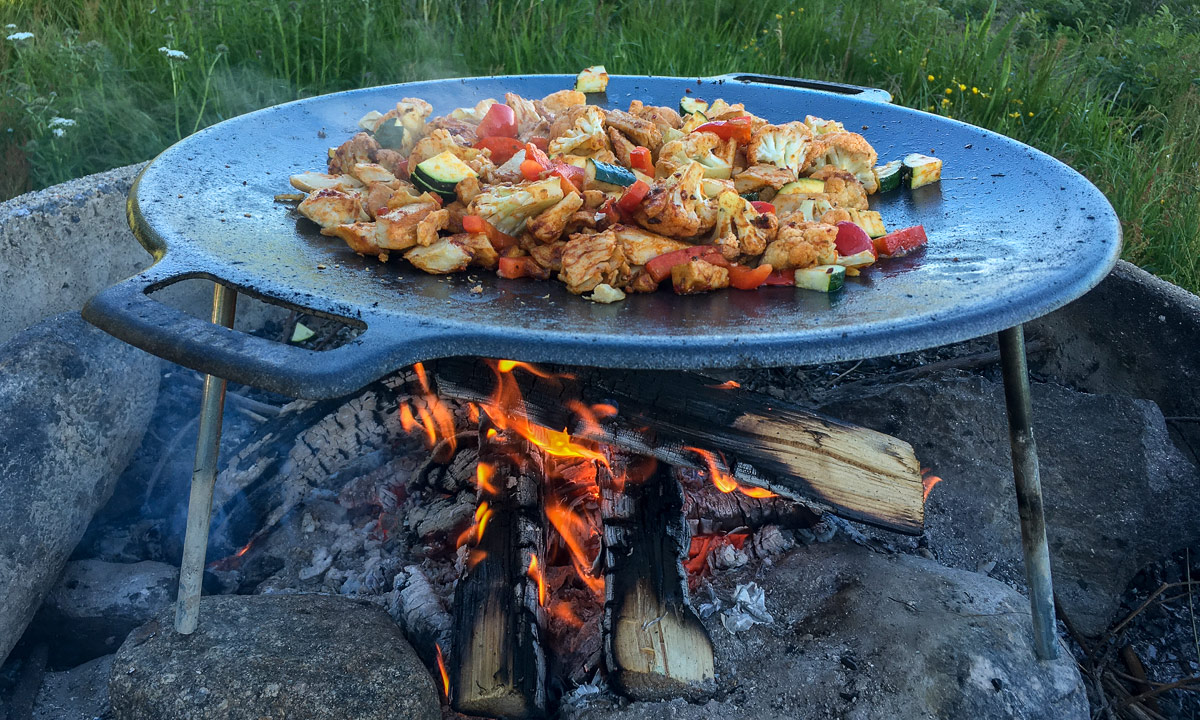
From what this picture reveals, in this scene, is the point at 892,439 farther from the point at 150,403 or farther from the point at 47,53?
the point at 47,53

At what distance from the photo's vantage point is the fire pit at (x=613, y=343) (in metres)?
1.35

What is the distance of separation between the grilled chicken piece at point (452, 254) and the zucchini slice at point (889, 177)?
3.68 ft

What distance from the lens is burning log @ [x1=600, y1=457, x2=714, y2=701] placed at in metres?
1.85

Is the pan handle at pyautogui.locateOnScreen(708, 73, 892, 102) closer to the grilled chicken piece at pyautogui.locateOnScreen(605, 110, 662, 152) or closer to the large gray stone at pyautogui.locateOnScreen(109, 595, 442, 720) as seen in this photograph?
the grilled chicken piece at pyautogui.locateOnScreen(605, 110, 662, 152)

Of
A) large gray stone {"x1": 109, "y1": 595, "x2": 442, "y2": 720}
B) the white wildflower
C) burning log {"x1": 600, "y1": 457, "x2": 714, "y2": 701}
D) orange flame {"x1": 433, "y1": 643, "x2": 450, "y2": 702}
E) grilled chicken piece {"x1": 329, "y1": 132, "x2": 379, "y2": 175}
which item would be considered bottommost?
orange flame {"x1": 433, "y1": 643, "x2": 450, "y2": 702}

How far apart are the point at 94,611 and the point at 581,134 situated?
1.85 meters

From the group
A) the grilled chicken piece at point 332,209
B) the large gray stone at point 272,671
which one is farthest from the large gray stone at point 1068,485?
the grilled chicken piece at point 332,209

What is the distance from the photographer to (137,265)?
2.88m

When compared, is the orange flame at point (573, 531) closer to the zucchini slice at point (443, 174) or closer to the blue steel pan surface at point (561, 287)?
the blue steel pan surface at point (561, 287)

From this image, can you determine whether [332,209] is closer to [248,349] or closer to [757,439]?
[248,349]

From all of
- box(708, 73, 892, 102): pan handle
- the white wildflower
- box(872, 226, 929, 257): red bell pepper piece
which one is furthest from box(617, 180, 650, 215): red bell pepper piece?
the white wildflower

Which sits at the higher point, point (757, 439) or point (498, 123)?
point (498, 123)

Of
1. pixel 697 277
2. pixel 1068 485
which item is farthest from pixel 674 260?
pixel 1068 485

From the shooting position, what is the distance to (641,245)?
71.1 inches
